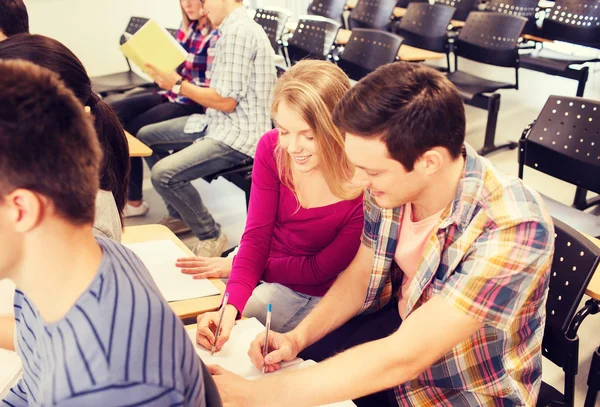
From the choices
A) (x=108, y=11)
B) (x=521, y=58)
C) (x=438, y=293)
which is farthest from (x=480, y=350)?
(x=108, y=11)

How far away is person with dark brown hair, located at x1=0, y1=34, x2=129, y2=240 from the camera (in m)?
1.42

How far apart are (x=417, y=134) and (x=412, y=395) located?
61 centimetres

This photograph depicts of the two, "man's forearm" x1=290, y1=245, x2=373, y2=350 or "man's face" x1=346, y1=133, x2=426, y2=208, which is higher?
"man's face" x1=346, y1=133, x2=426, y2=208

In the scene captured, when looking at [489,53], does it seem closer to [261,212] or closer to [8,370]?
[261,212]

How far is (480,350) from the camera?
127cm

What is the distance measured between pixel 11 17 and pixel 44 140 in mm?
1973

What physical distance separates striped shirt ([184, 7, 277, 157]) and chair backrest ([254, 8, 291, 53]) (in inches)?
68.8

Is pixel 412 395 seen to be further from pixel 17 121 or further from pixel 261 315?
pixel 17 121

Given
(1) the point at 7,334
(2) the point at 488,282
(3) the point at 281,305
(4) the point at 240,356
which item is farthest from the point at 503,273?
(1) the point at 7,334

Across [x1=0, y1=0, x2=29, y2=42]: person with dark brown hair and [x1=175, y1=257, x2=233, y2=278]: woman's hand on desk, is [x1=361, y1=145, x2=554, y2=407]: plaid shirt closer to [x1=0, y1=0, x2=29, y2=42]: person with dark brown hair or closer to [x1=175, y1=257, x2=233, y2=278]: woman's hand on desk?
[x1=175, y1=257, x2=233, y2=278]: woman's hand on desk

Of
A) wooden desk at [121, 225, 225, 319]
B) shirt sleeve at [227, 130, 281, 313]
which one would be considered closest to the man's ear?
wooden desk at [121, 225, 225, 319]

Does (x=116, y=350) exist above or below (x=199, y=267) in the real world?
above

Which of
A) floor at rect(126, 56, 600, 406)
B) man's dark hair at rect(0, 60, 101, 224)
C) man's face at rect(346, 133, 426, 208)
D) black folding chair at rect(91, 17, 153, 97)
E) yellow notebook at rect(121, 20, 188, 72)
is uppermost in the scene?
man's dark hair at rect(0, 60, 101, 224)

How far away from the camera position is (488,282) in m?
1.13
